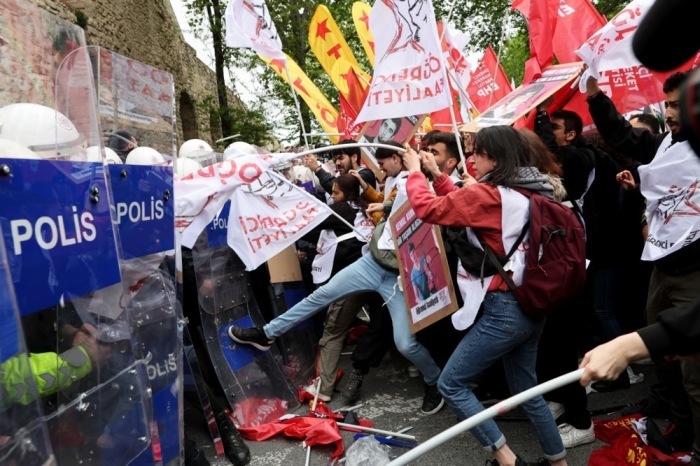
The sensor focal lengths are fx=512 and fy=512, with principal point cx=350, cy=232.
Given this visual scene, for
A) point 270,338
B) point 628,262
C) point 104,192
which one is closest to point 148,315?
point 104,192

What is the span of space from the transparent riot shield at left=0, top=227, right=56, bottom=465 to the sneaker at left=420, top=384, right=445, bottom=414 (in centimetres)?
277

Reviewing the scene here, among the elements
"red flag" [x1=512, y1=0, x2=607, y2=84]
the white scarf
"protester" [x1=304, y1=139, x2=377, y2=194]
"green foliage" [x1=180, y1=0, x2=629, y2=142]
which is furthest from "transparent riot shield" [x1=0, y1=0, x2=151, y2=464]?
"green foliage" [x1=180, y1=0, x2=629, y2=142]

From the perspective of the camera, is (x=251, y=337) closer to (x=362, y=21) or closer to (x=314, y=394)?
(x=314, y=394)

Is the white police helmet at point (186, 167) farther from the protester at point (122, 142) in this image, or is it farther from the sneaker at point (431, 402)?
the sneaker at point (431, 402)

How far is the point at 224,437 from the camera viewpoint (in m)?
3.20

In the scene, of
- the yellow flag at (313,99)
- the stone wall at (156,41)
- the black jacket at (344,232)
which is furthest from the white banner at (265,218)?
the stone wall at (156,41)

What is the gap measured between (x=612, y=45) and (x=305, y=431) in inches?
120

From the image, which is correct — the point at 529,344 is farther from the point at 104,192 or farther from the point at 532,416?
the point at 104,192

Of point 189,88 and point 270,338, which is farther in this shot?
point 189,88

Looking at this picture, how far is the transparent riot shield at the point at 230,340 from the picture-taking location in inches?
136

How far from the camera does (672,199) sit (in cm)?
244

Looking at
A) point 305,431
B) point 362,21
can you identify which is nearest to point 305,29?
point 362,21

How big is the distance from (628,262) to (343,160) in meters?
3.55

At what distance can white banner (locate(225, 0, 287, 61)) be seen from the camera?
4.62 metres
